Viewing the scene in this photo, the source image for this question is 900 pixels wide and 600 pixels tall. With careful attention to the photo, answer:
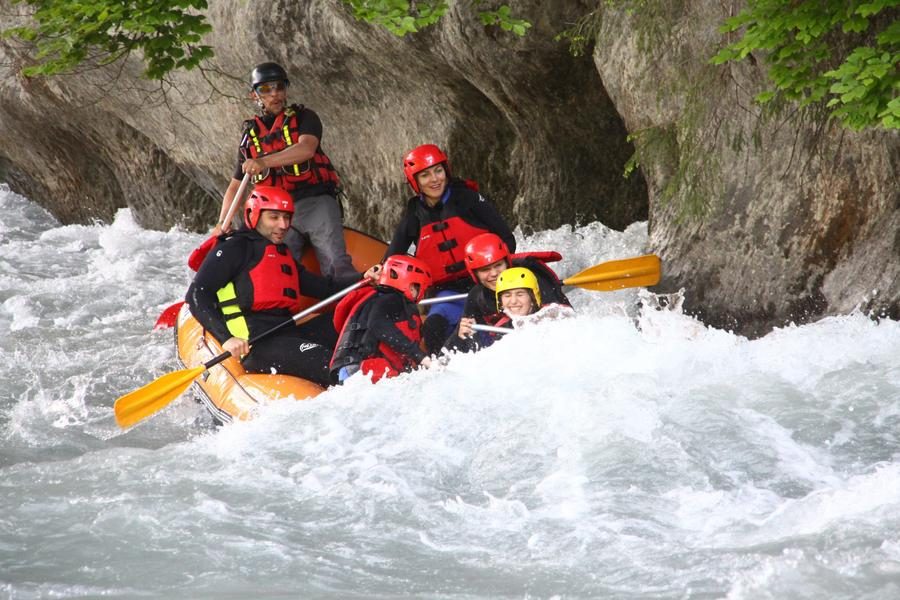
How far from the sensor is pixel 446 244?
→ 722 cm

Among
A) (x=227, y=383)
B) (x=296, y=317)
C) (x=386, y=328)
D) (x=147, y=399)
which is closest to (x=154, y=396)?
(x=147, y=399)

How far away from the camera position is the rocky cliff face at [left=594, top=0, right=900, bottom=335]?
20.2 ft

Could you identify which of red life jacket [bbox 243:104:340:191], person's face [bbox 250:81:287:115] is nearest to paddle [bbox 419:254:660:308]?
red life jacket [bbox 243:104:340:191]

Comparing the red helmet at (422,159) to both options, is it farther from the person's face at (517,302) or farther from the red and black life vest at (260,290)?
the person's face at (517,302)

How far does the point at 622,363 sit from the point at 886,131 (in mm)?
1823

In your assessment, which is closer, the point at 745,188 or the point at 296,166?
the point at 745,188

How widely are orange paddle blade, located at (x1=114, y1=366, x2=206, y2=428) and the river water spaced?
0.65 ft

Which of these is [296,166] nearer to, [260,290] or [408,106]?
[260,290]

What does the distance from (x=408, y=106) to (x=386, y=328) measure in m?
4.07

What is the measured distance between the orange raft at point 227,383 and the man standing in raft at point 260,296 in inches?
5.6

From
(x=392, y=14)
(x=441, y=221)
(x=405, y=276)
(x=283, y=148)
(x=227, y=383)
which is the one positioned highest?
(x=392, y=14)

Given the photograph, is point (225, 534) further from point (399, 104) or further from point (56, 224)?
point (56, 224)

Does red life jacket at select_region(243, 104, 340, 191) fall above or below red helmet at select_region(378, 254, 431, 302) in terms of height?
above

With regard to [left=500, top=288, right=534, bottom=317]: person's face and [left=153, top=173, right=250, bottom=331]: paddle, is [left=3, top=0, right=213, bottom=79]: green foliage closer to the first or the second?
[left=153, top=173, right=250, bottom=331]: paddle
